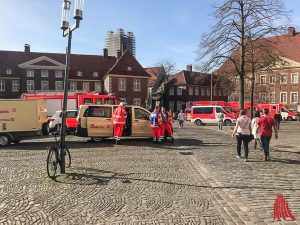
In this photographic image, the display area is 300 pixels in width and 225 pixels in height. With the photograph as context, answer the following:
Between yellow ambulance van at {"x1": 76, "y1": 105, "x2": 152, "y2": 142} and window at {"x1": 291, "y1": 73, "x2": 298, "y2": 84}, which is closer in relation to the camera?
yellow ambulance van at {"x1": 76, "y1": 105, "x2": 152, "y2": 142}

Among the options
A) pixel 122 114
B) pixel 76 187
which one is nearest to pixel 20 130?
pixel 122 114

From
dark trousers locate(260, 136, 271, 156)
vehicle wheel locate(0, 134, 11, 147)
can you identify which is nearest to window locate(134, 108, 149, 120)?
vehicle wheel locate(0, 134, 11, 147)

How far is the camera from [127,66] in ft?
238

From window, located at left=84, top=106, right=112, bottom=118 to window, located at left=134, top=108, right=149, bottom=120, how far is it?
3.90 ft

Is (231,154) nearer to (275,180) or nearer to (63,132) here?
(275,180)

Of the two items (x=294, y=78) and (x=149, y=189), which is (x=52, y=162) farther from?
(x=294, y=78)

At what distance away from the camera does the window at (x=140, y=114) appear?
61.4 ft

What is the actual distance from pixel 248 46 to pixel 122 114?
13.5 m

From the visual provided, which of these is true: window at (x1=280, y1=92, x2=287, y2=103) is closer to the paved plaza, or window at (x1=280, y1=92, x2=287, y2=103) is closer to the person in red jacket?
the person in red jacket

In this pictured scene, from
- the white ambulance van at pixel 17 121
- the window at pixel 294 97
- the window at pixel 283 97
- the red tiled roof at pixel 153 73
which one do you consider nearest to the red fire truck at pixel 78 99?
the white ambulance van at pixel 17 121

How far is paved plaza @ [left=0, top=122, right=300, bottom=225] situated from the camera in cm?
664

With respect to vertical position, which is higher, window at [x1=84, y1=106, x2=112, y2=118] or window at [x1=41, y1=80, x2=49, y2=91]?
window at [x1=41, y1=80, x2=49, y2=91]

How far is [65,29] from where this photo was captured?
10414 mm

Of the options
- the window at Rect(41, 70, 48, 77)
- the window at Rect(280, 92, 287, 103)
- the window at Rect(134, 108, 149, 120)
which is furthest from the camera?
the window at Rect(41, 70, 48, 77)
